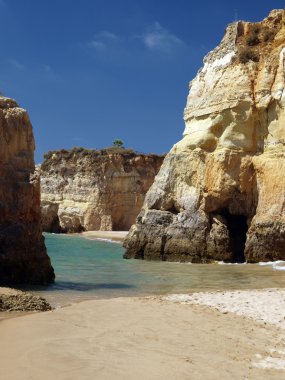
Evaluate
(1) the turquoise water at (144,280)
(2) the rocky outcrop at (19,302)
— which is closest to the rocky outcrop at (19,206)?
(1) the turquoise water at (144,280)

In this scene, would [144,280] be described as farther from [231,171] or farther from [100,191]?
[100,191]

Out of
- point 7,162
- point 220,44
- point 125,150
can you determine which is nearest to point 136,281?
point 7,162

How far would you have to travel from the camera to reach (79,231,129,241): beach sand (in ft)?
149

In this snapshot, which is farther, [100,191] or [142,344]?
[100,191]

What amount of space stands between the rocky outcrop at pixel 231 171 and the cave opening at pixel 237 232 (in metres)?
0.05

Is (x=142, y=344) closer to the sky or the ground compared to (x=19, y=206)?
closer to the ground

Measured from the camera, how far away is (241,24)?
2817 centimetres

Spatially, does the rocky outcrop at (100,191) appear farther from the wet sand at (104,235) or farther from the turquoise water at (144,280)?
the turquoise water at (144,280)

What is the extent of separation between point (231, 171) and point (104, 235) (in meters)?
24.9

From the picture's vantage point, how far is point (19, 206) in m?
13.3

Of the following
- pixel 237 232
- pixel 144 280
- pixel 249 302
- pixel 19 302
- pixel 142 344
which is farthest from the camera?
pixel 237 232

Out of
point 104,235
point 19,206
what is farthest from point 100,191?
point 19,206

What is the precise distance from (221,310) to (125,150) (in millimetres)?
47020

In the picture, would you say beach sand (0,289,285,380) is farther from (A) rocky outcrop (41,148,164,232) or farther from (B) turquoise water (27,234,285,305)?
(A) rocky outcrop (41,148,164,232)
